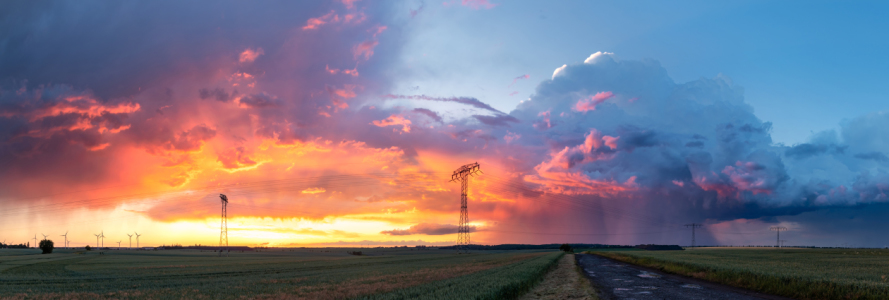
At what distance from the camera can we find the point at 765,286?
31719mm

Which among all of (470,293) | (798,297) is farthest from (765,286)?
(470,293)

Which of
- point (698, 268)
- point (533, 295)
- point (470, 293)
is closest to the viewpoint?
point (470, 293)

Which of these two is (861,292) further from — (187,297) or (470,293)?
(187,297)

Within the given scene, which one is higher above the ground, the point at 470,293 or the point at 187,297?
the point at 470,293

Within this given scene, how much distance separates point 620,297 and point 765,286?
12473 mm

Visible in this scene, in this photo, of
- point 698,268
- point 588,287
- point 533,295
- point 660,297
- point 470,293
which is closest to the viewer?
point 470,293

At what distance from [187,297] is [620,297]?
29.6m

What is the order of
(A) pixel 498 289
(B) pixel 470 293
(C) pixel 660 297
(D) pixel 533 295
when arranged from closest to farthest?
(B) pixel 470 293 → (A) pixel 498 289 → (C) pixel 660 297 → (D) pixel 533 295

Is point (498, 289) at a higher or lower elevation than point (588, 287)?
higher

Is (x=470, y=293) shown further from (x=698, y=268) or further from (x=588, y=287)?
(x=698, y=268)

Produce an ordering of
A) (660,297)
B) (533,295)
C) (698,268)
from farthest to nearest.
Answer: (698,268) < (533,295) < (660,297)

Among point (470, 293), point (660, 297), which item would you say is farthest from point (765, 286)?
point (470, 293)

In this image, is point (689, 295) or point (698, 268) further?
point (698, 268)

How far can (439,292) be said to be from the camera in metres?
26.1
